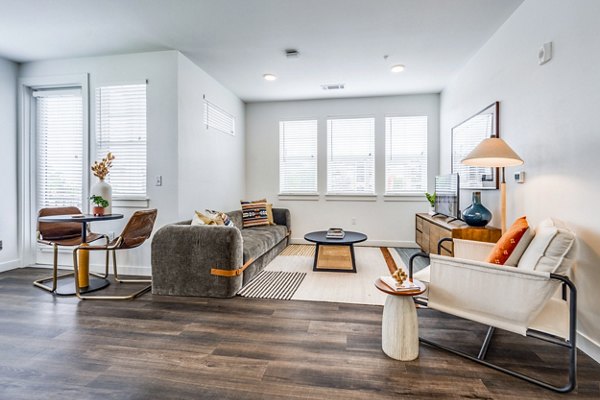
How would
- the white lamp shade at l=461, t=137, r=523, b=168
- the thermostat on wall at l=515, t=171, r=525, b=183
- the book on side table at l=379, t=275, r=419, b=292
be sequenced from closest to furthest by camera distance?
the book on side table at l=379, t=275, r=419, b=292, the white lamp shade at l=461, t=137, r=523, b=168, the thermostat on wall at l=515, t=171, r=525, b=183

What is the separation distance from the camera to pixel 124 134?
3672 millimetres

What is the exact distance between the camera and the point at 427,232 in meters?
4.18

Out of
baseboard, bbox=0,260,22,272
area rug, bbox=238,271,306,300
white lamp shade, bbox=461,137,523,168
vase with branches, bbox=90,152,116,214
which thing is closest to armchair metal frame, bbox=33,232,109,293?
vase with branches, bbox=90,152,116,214

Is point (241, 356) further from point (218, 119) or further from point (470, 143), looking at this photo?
point (218, 119)

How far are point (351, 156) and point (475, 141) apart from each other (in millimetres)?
2231

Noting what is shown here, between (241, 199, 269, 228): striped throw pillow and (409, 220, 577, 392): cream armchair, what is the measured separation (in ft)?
11.1

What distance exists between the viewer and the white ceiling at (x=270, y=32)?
271cm

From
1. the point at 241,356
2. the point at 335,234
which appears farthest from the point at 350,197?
the point at 241,356

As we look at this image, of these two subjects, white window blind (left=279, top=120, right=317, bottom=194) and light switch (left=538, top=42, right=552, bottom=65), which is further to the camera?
white window blind (left=279, top=120, right=317, bottom=194)

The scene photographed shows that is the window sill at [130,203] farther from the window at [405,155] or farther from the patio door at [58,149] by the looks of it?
the window at [405,155]

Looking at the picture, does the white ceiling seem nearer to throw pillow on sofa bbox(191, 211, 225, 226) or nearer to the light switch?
the light switch

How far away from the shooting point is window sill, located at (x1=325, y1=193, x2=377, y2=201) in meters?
5.46

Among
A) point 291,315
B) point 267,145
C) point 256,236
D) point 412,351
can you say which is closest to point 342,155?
point 267,145

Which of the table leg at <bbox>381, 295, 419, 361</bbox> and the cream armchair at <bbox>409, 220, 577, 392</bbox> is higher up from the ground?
the cream armchair at <bbox>409, 220, 577, 392</bbox>
